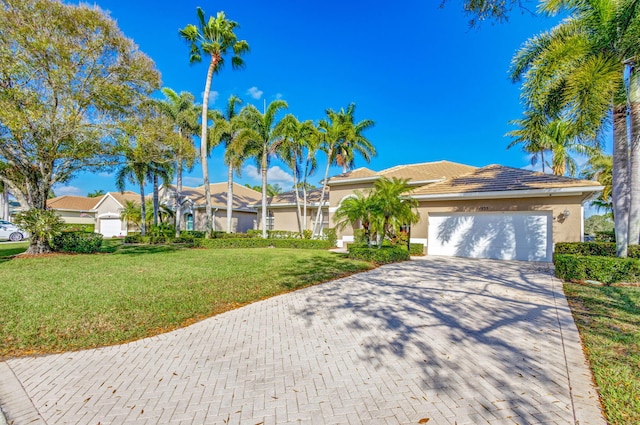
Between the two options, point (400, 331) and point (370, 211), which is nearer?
point (400, 331)

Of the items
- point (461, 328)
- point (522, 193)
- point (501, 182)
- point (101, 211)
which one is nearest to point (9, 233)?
point (101, 211)

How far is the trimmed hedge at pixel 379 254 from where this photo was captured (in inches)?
496

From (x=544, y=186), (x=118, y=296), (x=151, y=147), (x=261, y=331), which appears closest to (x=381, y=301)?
(x=261, y=331)

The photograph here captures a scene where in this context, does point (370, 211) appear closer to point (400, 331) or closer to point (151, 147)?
point (400, 331)

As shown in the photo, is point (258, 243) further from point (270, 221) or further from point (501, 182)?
point (501, 182)

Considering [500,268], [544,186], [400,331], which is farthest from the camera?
[544,186]

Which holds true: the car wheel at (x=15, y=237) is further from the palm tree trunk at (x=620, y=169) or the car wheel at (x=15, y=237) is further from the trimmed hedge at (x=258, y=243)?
the palm tree trunk at (x=620, y=169)

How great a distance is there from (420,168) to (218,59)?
16128 mm

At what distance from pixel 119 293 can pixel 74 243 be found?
9520mm

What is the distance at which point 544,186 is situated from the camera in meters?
13.5

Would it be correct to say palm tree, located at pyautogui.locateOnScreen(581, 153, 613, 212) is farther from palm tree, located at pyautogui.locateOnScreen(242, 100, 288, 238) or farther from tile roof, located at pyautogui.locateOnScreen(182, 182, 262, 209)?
tile roof, located at pyautogui.locateOnScreen(182, 182, 262, 209)

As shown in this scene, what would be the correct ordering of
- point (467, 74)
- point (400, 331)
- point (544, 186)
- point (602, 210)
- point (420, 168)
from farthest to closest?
point (602, 210)
point (420, 168)
point (467, 74)
point (544, 186)
point (400, 331)

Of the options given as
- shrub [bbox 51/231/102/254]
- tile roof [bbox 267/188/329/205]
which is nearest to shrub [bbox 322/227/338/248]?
tile roof [bbox 267/188/329/205]

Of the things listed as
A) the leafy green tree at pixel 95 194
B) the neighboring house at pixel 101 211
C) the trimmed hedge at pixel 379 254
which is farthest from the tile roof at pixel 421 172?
the leafy green tree at pixel 95 194
